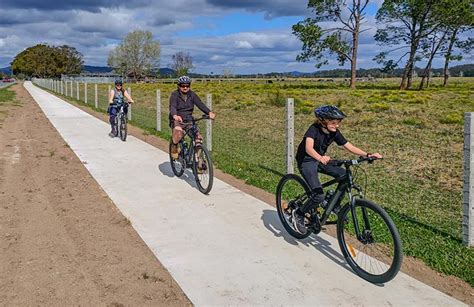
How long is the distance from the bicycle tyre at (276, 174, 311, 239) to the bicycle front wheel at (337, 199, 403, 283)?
0.56 m

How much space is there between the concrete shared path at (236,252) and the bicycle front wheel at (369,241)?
4.7 inches

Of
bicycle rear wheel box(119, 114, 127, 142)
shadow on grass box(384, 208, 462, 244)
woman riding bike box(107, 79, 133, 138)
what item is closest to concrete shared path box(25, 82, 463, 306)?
shadow on grass box(384, 208, 462, 244)

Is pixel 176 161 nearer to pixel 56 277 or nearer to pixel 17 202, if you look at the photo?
pixel 17 202

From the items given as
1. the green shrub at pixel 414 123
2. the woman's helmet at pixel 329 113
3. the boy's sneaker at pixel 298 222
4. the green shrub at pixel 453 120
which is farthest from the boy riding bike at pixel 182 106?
the green shrub at pixel 453 120

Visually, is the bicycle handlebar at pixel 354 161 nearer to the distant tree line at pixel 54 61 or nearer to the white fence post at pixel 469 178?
the white fence post at pixel 469 178

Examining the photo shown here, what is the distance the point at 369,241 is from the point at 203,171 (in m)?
3.38

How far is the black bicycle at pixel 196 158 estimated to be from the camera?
273 inches

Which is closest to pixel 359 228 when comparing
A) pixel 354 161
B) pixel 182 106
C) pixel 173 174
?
pixel 354 161

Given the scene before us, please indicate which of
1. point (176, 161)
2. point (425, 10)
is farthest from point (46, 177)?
point (425, 10)

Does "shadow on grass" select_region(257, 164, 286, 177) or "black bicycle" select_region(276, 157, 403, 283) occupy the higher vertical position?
"black bicycle" select_region(276, 157, 403, 283)

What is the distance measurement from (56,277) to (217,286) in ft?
4.66

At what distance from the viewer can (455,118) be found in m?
16.6

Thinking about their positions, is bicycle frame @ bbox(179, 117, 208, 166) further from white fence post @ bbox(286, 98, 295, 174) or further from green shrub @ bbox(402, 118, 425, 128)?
green shrub @ bbox(402, 118, 425, 128)

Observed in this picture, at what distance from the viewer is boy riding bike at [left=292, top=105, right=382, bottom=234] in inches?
175
